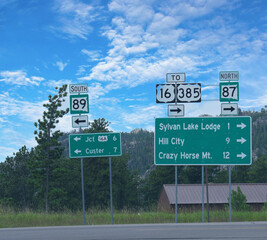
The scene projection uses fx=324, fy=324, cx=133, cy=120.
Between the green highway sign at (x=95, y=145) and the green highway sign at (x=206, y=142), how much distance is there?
1.90 meters

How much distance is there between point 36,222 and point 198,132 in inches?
332

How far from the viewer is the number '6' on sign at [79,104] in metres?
15.1

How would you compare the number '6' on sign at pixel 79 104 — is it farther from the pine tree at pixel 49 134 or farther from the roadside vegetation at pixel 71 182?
the pine tree at pixel 49 134

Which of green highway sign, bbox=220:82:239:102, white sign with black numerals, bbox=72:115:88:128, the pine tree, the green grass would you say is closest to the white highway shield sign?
white sign with black numerals, bbox=72:115:88:128

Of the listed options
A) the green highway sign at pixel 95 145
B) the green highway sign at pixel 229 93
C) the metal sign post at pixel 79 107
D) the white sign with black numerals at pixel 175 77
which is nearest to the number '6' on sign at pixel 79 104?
the metal sign post at pixel 79 107

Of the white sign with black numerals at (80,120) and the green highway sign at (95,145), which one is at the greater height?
the white sign with black numerals at (80,120)

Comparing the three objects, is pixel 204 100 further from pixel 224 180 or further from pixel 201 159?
pixel 224 180

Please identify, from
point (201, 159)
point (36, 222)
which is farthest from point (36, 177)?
point (201, 159)

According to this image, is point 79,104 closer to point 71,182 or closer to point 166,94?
point 166,94

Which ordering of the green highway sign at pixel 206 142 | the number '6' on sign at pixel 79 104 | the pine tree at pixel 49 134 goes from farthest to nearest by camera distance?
the pine tree at pixel 49 134 → the number '6' on sign at pixel 79 104 → the green highway sign at pixel 206 142

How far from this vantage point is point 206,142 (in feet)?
48.1

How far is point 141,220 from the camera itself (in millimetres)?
14867

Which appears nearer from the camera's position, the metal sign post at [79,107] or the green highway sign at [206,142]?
the green highway sign at [206,142]

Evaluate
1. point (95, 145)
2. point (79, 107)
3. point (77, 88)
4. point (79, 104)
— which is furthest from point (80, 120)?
point (77, 88)
